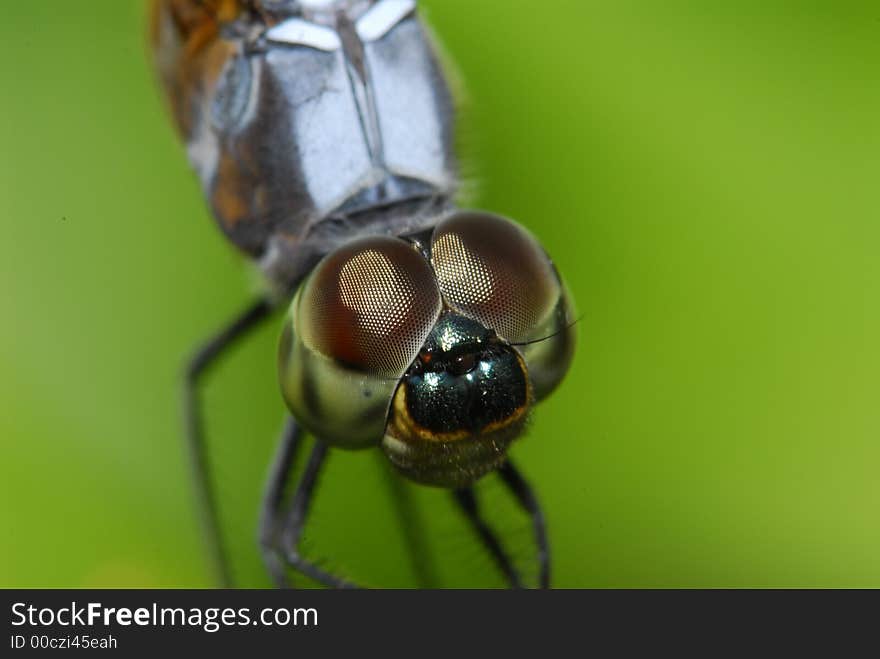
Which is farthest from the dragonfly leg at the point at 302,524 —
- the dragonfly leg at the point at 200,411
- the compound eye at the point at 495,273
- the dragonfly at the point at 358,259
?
the compound eye at the point at 495,273

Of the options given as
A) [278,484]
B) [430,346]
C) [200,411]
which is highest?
[430,346]

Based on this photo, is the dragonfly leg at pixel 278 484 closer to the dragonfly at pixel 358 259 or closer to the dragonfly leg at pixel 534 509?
the dragonfly at pixel 358 259

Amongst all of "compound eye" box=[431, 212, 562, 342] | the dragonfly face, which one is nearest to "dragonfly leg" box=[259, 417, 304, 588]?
the dragonfly face

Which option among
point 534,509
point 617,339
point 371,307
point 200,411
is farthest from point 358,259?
point 200,411

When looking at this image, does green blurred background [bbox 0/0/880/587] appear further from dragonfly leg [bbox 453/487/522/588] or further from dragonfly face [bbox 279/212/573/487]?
dragonfly face [bbox 279/212/573/487]

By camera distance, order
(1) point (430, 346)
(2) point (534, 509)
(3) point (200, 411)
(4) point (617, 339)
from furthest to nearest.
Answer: (3) point (200, 411)
(4) point (617, 339)
(2) point (534, 509)
(1) point (430, 346)

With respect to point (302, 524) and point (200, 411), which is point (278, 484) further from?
point (200, 411)
